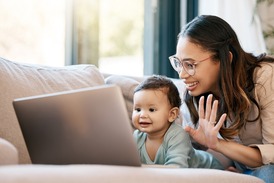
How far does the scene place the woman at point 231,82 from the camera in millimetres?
1826

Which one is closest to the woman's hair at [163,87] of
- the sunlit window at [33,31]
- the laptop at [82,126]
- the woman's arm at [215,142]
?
the woman's arm at [215,142]

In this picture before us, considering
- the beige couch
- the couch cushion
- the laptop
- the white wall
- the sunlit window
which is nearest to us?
the beige couch

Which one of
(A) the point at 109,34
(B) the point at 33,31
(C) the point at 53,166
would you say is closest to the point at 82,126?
(C) the point at 53,166

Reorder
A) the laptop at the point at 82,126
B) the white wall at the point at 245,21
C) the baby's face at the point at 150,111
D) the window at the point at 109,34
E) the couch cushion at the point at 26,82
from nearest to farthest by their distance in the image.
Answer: the laptop at the point at 82,126 < the couch cushion at the point at 26,82 < the baby's face at the point at 150,111 < the white wall at the point at 245,21 < the window at the point at 109,34

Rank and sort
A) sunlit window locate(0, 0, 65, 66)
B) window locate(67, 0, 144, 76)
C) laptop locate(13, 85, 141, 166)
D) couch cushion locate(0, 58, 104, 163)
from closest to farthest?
laptop locate(13, 85, 141, 166)
couch cushion locate(0, 58, 104, 163)
sunlit window locate(0, 0, 65, 66)
window locate(67, 0, 144, 76)

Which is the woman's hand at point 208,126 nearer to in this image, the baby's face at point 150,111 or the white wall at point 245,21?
the baby's face at point 150,111

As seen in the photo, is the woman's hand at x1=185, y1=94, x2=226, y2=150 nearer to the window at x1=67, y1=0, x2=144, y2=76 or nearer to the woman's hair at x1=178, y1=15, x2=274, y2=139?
the woman's hair at x1=178, y1=15, x2=274, y2=139

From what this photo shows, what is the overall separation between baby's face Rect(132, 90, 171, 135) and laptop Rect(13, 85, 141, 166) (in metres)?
0.57

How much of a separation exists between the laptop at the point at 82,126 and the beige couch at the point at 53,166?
0.07m

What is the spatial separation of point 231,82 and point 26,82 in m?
0.79

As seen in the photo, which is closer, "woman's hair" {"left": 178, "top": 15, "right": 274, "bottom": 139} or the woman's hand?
the woman's hand

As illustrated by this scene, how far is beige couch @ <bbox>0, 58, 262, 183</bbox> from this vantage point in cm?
100

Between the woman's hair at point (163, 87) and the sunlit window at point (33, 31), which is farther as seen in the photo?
the sunlit window at point (33, 31)

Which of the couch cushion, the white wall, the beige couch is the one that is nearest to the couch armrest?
the beige couch
